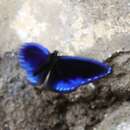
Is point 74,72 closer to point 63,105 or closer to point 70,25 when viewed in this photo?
point 63,105

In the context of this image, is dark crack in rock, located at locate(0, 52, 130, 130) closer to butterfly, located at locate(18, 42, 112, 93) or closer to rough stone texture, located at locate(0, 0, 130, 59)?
butterfly, located at locate(18, 42, 112, 93)

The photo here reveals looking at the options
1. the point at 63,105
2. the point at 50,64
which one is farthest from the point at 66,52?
the point at 63,105

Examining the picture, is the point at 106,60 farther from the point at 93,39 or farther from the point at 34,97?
the point at 34,97

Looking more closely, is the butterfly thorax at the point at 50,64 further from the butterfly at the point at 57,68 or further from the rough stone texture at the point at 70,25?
the rough stone texture at the point at 70,25

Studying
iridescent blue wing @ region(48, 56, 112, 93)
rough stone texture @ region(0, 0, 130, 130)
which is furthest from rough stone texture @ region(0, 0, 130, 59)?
iridescent blue wing @ region(48, 56, 112, 93)

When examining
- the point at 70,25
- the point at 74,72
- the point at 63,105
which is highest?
the point at 70,25

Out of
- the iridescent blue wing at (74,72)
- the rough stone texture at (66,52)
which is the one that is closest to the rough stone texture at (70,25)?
the rough stone texture at (66,52)

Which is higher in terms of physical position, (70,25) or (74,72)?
(70,25)

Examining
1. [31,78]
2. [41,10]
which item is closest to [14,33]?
[41,10]
